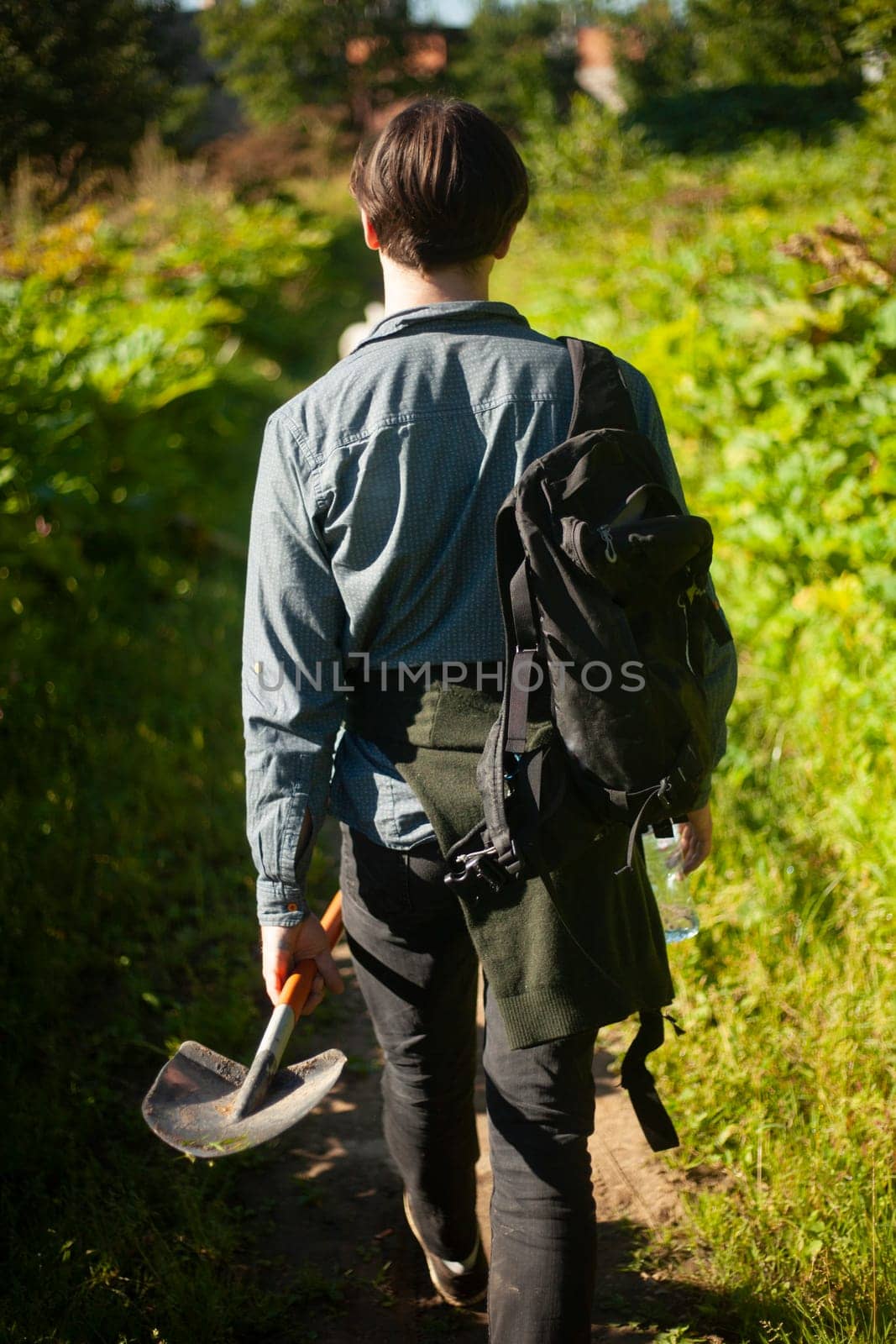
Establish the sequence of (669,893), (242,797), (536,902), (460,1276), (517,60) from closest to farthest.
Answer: (536,902)
(460,1276)
(669,893)
(242,797)
(517,60)

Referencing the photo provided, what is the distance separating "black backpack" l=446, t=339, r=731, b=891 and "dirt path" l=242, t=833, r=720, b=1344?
1131 millimetres

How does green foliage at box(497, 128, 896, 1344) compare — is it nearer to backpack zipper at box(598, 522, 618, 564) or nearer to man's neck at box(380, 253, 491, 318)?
backpack zipper at box(598, 522, 618, 564)

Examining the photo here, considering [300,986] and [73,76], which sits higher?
[73,76]

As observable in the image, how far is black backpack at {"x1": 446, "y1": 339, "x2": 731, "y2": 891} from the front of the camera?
139 cm

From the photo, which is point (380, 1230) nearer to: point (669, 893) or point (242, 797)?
point (669, 893)

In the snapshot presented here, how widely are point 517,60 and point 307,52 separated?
8.33m

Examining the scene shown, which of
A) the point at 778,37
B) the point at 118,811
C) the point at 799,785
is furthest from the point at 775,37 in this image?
the point at 118,811

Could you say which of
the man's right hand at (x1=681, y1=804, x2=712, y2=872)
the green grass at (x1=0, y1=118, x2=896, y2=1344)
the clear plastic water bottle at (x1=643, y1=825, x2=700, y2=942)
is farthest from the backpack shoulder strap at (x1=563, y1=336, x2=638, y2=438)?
the green grass at (x1=0, y1=118, x2=896, y2=1344)

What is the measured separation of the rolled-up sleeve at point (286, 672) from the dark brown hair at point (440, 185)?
33cm

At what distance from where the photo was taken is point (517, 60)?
17.7m

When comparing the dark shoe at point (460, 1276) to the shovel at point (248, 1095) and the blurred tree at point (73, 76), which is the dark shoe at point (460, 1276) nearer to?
the shovel at point (248, 1095)

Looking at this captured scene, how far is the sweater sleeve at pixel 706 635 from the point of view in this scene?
1570mm

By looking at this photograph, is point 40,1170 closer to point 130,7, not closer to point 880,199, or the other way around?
point 880,199

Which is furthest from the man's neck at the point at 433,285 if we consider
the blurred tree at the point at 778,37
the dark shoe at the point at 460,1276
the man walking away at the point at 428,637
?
the blurred tree at the point at 778,37
